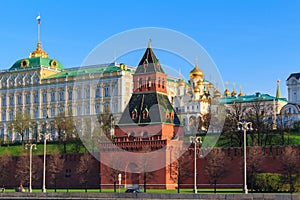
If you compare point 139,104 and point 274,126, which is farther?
point 274,126

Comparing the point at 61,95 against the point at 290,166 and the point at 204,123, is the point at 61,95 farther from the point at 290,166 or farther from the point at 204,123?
the point at 290,166

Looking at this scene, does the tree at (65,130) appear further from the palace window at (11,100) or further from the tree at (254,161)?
the tree at (254,161)

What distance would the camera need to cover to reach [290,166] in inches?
2202

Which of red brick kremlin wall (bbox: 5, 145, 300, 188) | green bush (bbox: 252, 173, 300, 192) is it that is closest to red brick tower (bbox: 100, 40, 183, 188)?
red brick kremlin wall (bbox: 5, 145, 300, 188)

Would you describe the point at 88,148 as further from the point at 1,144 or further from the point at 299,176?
the point at 299,176

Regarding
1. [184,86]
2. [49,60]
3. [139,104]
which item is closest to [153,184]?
[139,104]

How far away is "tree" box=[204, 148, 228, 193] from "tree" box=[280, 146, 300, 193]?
5.48 m

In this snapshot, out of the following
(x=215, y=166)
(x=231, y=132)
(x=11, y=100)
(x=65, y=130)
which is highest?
(x=11, y=100)

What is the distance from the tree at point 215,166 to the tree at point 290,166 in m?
5.48

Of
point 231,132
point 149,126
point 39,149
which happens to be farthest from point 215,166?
point 39,149

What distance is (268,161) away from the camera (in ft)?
200

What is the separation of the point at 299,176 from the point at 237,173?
7525 millimetres

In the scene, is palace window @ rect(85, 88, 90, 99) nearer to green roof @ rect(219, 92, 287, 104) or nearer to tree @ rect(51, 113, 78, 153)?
tree @ rect(51, 113, 78, 153)

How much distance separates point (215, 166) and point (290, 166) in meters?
7.77
